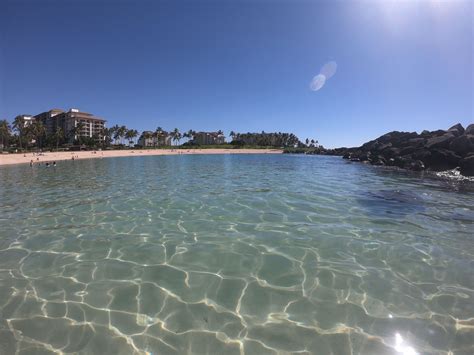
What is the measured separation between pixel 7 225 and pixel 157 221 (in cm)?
489

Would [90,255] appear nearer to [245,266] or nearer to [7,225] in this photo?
[245,266]

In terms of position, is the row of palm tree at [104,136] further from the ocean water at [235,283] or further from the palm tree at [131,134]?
the ocean water at [235,283]

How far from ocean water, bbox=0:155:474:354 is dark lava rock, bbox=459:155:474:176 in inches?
836

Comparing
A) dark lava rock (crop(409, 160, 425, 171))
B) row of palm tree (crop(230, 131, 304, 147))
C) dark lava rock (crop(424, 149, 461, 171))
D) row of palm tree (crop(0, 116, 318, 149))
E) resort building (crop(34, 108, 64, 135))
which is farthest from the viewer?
row of palm tree (crop(230, 131, 304, 147))

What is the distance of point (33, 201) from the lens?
508 inches

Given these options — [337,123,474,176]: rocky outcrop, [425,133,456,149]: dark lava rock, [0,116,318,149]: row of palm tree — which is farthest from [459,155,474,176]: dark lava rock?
[0,116,318,149]: row of palm tree

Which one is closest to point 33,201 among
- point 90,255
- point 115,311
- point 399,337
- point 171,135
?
point 90,255

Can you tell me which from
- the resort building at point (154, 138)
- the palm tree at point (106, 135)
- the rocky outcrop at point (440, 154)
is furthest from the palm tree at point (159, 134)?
the rocky outcrop at point (440, 154)

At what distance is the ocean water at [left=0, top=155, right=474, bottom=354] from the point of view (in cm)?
377

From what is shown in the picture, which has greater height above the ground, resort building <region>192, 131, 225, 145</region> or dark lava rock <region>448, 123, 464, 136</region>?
resort building <region>192, 131, 225, 145</region>

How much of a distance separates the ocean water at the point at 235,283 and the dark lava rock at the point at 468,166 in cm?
2124

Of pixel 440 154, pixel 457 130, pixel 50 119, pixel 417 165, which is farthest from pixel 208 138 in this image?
pixel 440 154

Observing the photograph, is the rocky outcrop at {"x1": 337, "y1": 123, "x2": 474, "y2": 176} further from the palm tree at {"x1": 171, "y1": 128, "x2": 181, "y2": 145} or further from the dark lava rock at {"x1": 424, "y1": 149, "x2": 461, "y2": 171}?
the palm tree at {"x1": 171, "y1": 128, "x2": 181, "y2": 145}

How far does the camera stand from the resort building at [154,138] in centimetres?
14850
